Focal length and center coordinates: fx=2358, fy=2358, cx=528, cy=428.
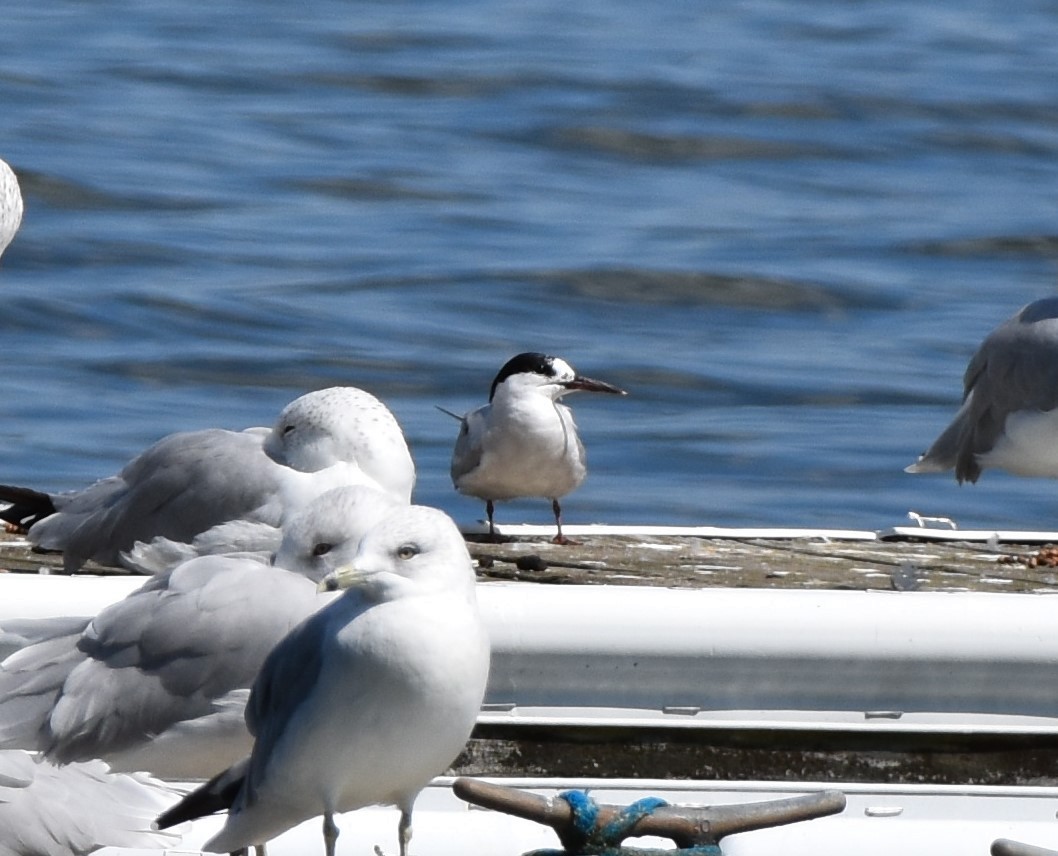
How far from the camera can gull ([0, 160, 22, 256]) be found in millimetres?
7835

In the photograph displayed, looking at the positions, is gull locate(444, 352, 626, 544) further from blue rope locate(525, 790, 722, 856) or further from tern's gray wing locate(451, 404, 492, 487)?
blue rope locate(525, 790, 722, 856)

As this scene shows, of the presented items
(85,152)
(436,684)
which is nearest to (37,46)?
(85,152)

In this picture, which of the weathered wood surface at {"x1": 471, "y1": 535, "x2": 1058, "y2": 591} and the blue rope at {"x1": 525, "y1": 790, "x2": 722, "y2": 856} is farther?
the weathered wood surface at {"x1": 471, "y1": 535, "x2": 1058, "y2": 591}

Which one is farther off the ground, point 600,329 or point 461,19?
point 461,19

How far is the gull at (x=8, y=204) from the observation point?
784cm

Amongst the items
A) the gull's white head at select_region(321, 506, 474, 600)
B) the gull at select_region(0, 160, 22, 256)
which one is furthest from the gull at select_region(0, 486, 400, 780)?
the gull at select_region(0, 160, 22, 256)

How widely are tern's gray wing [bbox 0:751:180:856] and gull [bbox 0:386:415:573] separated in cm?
105

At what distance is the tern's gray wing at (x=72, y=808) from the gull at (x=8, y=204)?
3.92m

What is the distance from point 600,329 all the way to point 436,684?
1188 centimetres

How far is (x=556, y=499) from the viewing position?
6801 millimetres

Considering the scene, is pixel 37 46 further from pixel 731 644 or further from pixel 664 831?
pixel 664 831

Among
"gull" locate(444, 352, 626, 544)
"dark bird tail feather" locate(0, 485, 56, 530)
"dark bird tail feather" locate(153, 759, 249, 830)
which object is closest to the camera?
"dark bird tail feather" locate(153, 759, 249, 830)

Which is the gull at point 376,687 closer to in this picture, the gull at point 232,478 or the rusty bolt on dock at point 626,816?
the rusty bolt on dock at point 626,816

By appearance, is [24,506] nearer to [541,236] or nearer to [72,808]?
[72,808]
